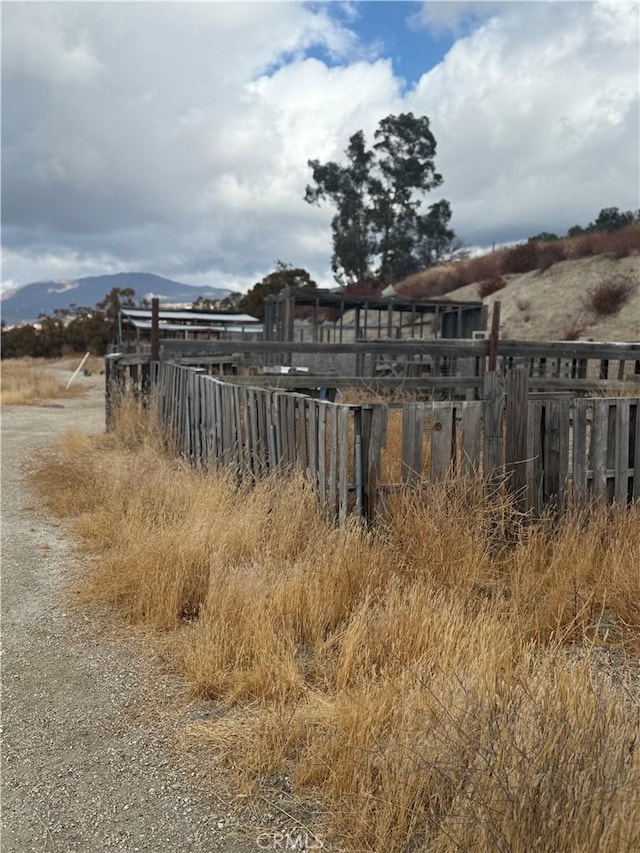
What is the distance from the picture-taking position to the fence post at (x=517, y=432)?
5.36 m

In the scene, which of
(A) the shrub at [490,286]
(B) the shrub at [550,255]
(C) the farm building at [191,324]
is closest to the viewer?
(B) the shrub at [550,255]

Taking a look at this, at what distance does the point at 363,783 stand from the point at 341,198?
5359 cm

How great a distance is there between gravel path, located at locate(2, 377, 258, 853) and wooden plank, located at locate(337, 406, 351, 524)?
1790mm

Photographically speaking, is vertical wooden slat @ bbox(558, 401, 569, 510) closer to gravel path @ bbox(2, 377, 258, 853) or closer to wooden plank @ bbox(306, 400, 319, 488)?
wooden plank @ bbox(306, 400, 319, 488)

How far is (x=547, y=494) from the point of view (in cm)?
541

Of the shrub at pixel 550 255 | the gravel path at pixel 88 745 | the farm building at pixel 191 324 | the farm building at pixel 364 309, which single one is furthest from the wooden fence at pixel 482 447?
the farm building at pixel 191 324

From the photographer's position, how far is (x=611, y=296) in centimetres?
2531

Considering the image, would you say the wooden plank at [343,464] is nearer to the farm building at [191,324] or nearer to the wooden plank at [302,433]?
the wooden plank at [302,433]

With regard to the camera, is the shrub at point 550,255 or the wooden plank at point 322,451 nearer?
the wooden plank at point 322,451

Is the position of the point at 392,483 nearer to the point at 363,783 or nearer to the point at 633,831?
the point at 363,783

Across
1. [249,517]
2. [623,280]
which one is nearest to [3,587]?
[249,517]

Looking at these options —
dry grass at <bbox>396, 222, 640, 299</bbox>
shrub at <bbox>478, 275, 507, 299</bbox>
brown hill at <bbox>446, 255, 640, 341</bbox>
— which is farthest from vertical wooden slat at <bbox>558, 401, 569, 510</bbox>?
shrub at <bbox>478, 275, 507, 299</bbox>

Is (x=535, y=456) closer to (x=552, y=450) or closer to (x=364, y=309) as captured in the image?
(x=552, y=450)

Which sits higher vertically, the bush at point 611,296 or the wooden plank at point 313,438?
the bush at point 611,296
